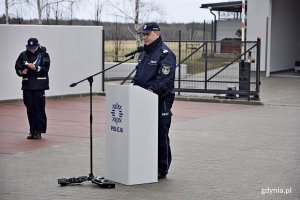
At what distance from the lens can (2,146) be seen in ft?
36.5

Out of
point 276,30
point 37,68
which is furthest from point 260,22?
point 37,68

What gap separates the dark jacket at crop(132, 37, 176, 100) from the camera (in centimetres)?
825

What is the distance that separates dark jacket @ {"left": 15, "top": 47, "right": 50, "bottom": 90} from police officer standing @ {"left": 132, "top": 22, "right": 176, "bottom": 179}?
11.7 ft

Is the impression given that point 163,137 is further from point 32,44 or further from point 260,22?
point 260,22

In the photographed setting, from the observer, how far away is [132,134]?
814 centimetres

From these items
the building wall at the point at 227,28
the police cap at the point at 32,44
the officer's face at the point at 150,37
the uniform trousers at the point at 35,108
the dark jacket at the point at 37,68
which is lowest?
the uniform trousers at the point at 35,108

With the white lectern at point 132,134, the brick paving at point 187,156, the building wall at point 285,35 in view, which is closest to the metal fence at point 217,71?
the brick paving at point 187,156

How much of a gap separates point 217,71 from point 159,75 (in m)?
12.1

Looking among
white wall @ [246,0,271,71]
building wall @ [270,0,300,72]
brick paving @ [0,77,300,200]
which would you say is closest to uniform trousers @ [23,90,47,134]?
brick paving @ [0,77,300,200]

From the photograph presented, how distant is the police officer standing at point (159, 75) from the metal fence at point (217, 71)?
34.2ft

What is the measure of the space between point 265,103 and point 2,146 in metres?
9.50

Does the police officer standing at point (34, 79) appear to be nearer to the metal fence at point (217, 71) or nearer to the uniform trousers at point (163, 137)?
the uniform trousers at point (163, 137)

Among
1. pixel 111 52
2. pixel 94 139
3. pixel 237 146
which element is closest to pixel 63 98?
pixel 94 139

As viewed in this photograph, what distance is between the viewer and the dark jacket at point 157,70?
27.1 feet
